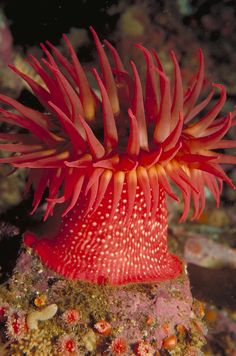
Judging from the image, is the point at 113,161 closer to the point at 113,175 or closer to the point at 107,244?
the point at 113,175

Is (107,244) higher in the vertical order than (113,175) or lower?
lower

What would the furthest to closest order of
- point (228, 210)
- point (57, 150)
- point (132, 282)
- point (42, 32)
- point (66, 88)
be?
point (228, 210) < point (42, 32) < point (132, 282) < point (57, 150) < point (66, 88)

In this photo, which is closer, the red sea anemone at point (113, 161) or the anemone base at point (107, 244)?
the red sea anemone at point (113, 161)

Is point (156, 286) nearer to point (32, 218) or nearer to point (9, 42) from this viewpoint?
point (32, 218)

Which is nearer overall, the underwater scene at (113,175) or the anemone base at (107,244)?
the underwater scene at (113,175)

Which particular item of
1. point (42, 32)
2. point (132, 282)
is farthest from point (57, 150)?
point (42, 32)

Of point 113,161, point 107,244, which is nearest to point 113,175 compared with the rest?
point 113,161
